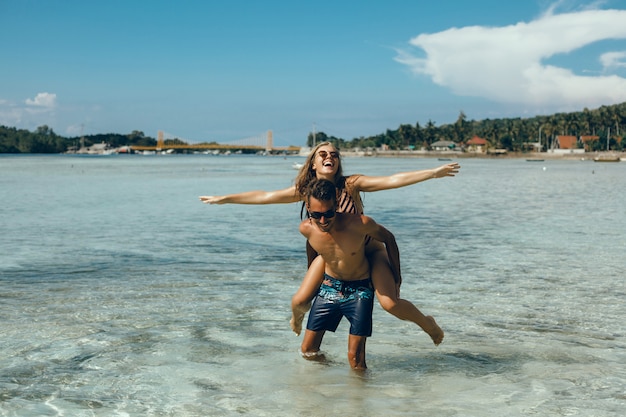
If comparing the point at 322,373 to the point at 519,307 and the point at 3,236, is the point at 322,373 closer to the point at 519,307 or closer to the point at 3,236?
the point at 519,307

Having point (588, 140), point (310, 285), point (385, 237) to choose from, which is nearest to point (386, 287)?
point (385, 237)

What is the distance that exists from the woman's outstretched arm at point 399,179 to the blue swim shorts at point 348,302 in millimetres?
849

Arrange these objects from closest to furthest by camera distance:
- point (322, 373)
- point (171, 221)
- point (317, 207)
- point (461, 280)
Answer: point (317, 207) < point (322, 373) < point (461, 280) < point (171, 221)

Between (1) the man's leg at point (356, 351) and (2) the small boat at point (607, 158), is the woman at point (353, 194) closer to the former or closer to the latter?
(1) the man's leg at point (356, 351)

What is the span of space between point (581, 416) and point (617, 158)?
14611 cm

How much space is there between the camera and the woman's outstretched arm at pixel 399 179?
5617 millimetres

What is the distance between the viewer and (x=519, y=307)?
9.80 metres

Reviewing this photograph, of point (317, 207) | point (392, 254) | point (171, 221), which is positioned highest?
point (317, 207)

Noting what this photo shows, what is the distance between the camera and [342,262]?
19.3 ft

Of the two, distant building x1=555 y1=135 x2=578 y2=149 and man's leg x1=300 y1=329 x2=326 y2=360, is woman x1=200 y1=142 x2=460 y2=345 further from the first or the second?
distant building x1=555 y1=135 x2=578 y2=149

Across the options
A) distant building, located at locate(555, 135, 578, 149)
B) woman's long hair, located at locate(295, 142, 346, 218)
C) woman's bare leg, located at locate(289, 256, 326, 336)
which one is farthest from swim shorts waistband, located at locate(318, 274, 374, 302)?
distant building, located at locate(555, 135, 578, 149)

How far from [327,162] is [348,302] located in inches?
49.1

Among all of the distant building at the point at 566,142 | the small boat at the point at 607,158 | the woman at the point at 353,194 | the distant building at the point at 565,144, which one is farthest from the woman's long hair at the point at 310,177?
the distant building at the point at 566,142

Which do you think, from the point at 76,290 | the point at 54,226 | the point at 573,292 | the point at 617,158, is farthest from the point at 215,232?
the point at 617,158
